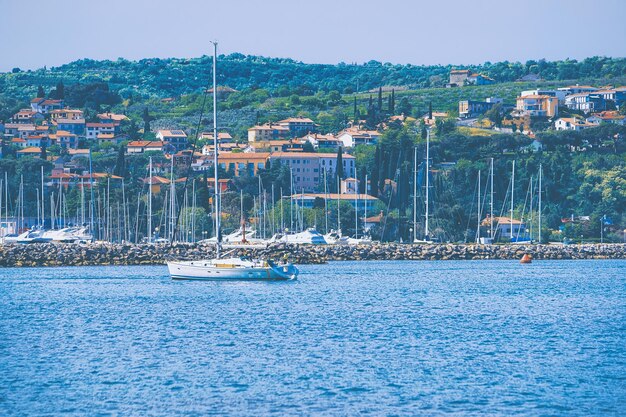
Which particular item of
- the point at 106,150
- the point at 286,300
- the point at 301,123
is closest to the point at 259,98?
the point at 301,123

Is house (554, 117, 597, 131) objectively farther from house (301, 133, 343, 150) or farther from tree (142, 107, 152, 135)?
tree (142, 107, 152, 135)

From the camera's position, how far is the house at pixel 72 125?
13388 cm

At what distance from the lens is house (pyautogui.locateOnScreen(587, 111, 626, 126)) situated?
12312cm

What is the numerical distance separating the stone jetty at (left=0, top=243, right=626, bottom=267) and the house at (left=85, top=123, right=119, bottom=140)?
7519cm

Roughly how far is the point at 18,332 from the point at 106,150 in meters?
97.0

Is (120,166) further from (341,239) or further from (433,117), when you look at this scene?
(433,117)

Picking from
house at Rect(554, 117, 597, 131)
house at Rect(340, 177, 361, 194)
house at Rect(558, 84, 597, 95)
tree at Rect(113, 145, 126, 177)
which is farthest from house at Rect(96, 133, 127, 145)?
house at Rect(558, 84, 597, 95)

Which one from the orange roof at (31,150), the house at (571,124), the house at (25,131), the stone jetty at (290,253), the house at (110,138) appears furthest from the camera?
the house at (25,131)

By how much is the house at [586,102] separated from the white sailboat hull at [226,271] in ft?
330

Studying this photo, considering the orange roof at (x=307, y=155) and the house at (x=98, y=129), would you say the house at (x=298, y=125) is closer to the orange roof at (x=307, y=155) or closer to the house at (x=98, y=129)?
the orange roof at (x=307, y=155)

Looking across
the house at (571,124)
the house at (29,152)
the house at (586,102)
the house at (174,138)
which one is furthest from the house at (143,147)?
the house at (586,102)

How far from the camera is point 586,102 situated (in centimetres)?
13425

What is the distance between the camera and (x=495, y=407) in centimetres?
1736

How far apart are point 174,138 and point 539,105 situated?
142ft
